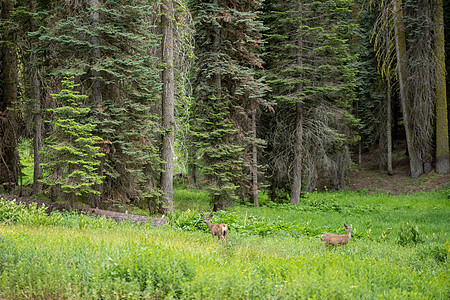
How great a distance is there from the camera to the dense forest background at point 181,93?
1149 cm

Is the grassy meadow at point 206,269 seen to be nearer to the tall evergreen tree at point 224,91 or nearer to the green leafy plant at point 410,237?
the green leafy plant at point 410,237

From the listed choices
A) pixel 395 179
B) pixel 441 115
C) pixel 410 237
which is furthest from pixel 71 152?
pixel 395 179

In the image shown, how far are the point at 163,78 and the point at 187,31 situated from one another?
7.53 ft

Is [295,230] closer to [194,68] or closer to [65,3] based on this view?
[194,68]

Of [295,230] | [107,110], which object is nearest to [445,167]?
[295,230]

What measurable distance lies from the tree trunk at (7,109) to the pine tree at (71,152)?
6560mm

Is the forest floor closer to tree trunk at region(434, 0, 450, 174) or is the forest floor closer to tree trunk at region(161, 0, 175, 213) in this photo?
tree trunk at region(434, 0, 450, 174)

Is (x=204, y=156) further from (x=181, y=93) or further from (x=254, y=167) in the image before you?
(x=181, y=93)

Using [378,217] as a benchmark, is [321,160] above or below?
above

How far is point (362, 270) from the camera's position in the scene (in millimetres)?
4977

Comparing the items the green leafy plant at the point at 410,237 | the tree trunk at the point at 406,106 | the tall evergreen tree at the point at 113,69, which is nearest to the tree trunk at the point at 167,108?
the tall evergreen tree at the point at 113,69

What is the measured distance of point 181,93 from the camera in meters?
15.3

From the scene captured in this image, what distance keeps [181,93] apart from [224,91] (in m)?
1.91

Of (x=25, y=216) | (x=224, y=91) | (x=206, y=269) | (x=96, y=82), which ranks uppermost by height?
(x=224, y=91)
